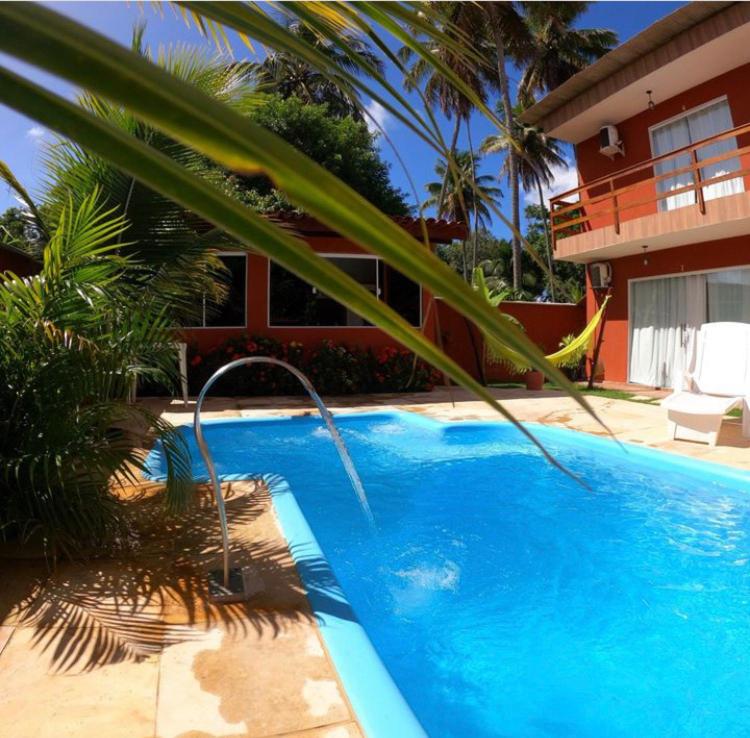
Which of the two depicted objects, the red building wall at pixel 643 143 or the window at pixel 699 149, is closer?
the red building wall at pixel 643 143

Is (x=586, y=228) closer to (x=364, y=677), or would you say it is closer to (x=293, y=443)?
(x=293, y=443)

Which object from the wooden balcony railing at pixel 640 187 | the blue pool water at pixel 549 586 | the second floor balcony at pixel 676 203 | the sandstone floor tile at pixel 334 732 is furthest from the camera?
the wooden balcony railing at pixel 640 187

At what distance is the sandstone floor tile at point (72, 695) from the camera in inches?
69.4

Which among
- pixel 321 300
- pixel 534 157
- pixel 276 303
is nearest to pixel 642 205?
pixel 321 300

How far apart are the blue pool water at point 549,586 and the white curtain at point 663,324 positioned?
576 centimetres

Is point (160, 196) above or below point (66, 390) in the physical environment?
above

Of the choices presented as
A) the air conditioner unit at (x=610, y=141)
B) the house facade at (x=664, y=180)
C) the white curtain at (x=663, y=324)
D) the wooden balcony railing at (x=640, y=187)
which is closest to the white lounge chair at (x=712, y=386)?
the house facade at (x=664, y=180)

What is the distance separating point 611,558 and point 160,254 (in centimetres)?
390

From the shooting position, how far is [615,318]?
13016 mm

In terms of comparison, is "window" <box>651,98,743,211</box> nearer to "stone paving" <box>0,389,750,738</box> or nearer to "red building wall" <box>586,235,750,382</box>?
"red building wall" <box>586,235,750,382</box>

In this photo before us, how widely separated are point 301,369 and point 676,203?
26.8 ft

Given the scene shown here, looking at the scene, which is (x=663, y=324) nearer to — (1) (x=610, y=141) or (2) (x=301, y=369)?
(1) (x=610, y=141)

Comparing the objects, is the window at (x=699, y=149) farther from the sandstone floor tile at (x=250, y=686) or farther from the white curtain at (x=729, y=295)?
the sandstone floor tile at (x=250, y=686)

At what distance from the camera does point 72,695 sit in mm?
1932
